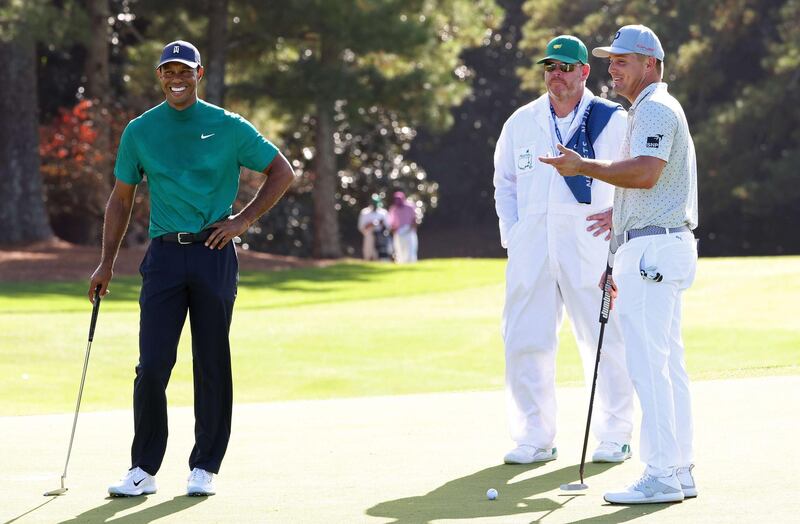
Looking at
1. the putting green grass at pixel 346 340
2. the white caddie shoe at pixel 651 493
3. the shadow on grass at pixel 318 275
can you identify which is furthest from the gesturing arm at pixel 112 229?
the shadow on grass at pixel 318 275

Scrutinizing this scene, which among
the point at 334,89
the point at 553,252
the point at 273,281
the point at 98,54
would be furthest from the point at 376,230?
the point at 553,252

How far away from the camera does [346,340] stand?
16.6 m

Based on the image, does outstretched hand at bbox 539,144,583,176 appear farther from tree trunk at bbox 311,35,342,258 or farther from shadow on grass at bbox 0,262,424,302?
tree trunk at bbox 311,35,342,258

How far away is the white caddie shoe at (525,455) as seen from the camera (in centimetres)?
793

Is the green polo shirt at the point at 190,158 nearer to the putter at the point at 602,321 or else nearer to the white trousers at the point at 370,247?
the putter at the point at 602,321

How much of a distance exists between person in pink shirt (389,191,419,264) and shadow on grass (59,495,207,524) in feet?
79.1

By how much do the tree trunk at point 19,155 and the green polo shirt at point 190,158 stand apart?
940 inches

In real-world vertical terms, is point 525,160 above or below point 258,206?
above

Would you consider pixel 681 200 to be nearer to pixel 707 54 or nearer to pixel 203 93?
pixel 203 93

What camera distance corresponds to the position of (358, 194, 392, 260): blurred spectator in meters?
32.5

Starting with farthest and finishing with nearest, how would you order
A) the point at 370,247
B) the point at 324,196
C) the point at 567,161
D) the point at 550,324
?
the point at 324,196
the point at 370,247
the point at 550,324
the point at 567,161

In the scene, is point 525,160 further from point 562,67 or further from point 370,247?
point 370,247

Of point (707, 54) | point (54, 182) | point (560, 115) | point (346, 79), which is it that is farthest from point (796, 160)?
point (560, 115)

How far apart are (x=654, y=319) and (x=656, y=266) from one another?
0.79 ft
